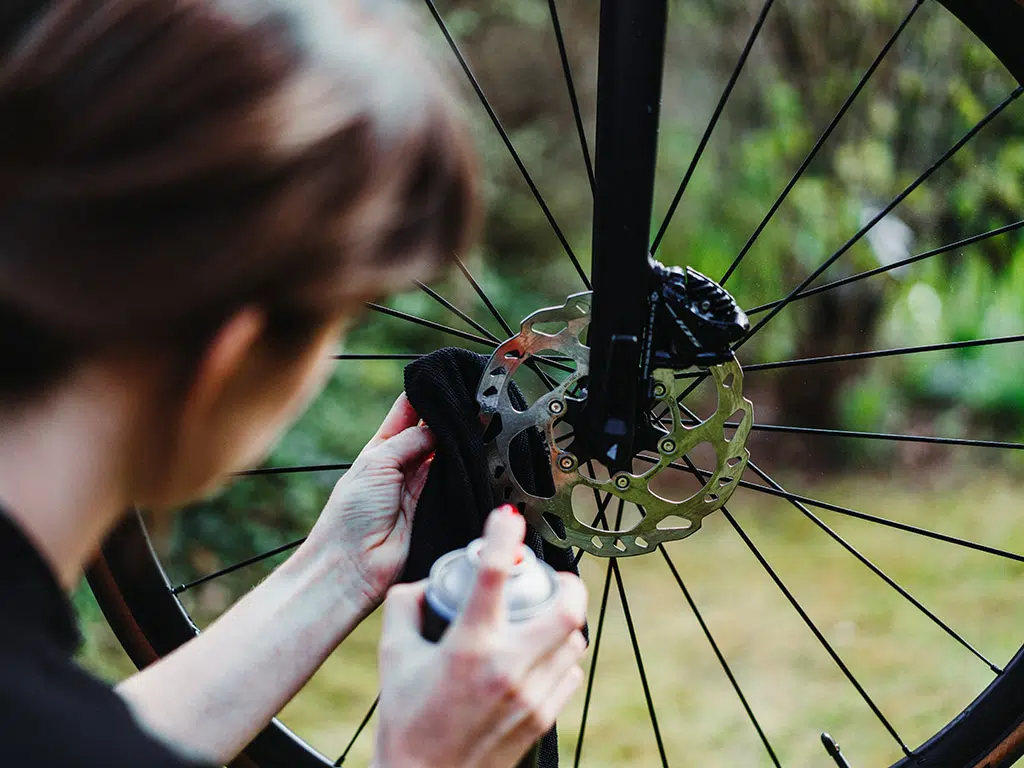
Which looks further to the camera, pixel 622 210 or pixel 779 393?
pixel 779 393

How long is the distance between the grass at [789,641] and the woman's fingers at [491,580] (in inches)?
48.3

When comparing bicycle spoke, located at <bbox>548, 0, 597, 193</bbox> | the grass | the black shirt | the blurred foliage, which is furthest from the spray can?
the blurred foliage

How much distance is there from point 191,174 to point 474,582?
0.28 meters

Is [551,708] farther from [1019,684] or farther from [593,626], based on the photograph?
[593,626]

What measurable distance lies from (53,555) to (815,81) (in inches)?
101

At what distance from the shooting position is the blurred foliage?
8.89ft

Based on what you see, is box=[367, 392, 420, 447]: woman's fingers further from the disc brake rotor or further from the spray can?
the spray can

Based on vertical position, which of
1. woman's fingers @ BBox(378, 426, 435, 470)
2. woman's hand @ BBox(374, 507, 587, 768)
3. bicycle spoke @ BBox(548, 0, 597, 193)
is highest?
bicycle spoke @ BBox(548, 0, 597, 193)

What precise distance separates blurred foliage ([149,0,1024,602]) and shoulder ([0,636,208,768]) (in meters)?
1.89

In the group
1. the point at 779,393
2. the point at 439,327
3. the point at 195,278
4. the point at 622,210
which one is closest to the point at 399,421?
the point at 439,327

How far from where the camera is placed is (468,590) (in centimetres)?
63

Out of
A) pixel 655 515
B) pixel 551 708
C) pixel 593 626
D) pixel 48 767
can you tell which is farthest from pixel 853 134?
pixel 48 767

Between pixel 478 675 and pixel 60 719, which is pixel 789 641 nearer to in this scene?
pixel 478 675

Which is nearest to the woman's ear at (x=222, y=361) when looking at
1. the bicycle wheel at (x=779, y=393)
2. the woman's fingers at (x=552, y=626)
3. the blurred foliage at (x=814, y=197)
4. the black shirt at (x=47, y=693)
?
the black shirt at (x=47, y=693)
